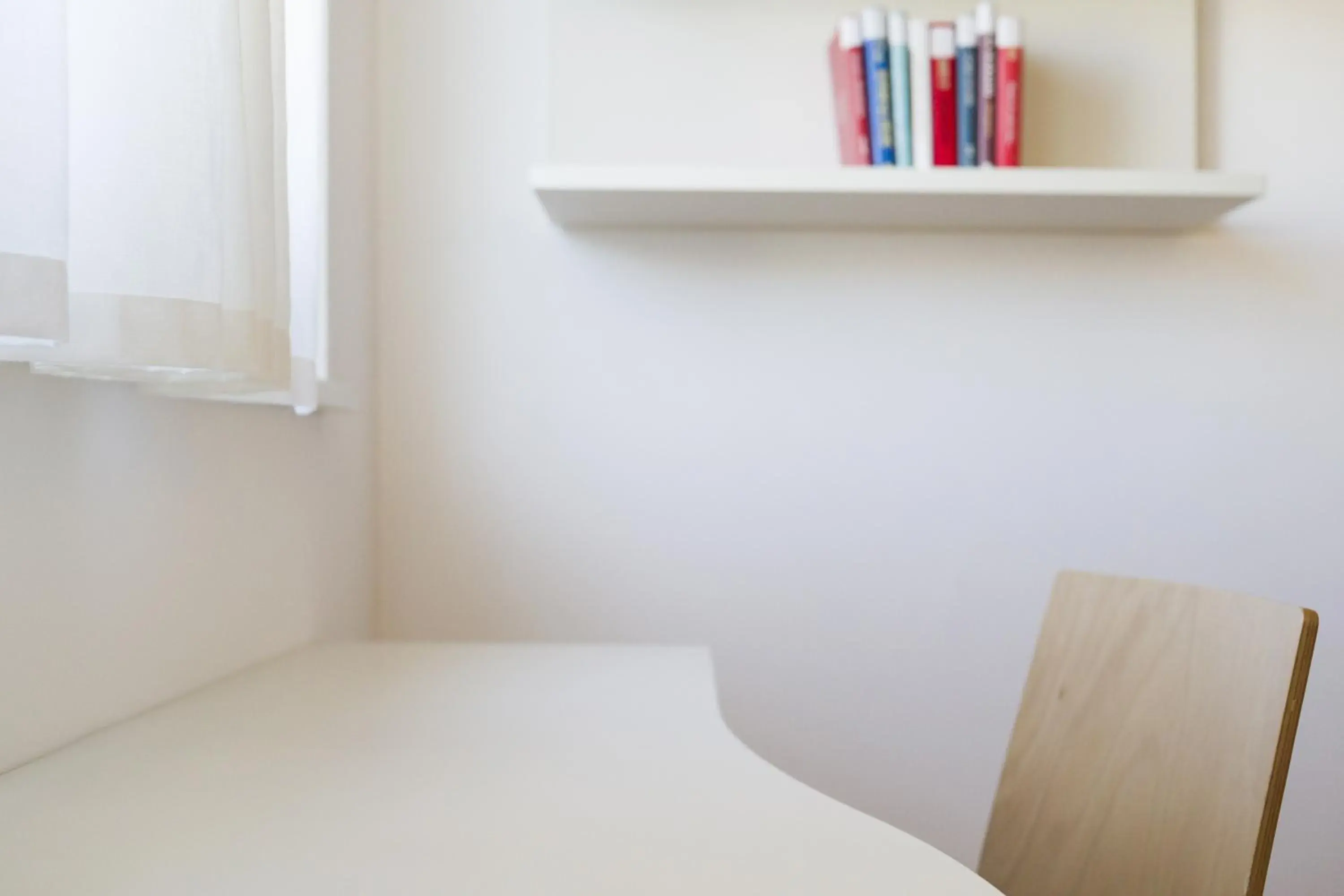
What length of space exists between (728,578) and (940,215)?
67 cm

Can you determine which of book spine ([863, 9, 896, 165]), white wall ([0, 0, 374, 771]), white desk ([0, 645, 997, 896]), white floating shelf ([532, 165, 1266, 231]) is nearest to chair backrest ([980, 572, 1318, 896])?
white desk ([0, 645, 997, 896])

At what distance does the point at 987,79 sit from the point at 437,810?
137 centimetres

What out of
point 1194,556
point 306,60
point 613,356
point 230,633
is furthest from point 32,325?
point 1194,556

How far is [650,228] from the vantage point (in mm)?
1935

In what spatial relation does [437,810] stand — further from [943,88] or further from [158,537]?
[943,88]

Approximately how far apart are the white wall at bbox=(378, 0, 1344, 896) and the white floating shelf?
0.14 metres

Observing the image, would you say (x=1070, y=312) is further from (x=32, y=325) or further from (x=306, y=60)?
(x=32, y=325)

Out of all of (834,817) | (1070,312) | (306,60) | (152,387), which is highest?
(306,60)

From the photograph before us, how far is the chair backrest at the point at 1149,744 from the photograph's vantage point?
928mm

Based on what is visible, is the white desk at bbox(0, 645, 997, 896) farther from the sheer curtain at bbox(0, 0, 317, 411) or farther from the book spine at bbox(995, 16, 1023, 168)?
the book spine at bbox(995, 16, 1023, 168)

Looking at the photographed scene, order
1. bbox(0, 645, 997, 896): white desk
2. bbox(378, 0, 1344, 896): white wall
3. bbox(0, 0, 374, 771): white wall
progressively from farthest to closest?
bbox(378, 0, 1344, 896): white wall → bbox(0, 0, 374, 771): white wall → bbox(0, 645, 997, 896): white desk

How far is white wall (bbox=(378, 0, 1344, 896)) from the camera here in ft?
6.38

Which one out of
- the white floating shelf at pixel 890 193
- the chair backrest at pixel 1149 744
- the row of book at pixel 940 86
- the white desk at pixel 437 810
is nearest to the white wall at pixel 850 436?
the white floating shelf at pixel 890 193

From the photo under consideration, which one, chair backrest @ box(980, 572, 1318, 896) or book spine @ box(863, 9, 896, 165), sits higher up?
book spine @ box(863, 9, 896, 165)
